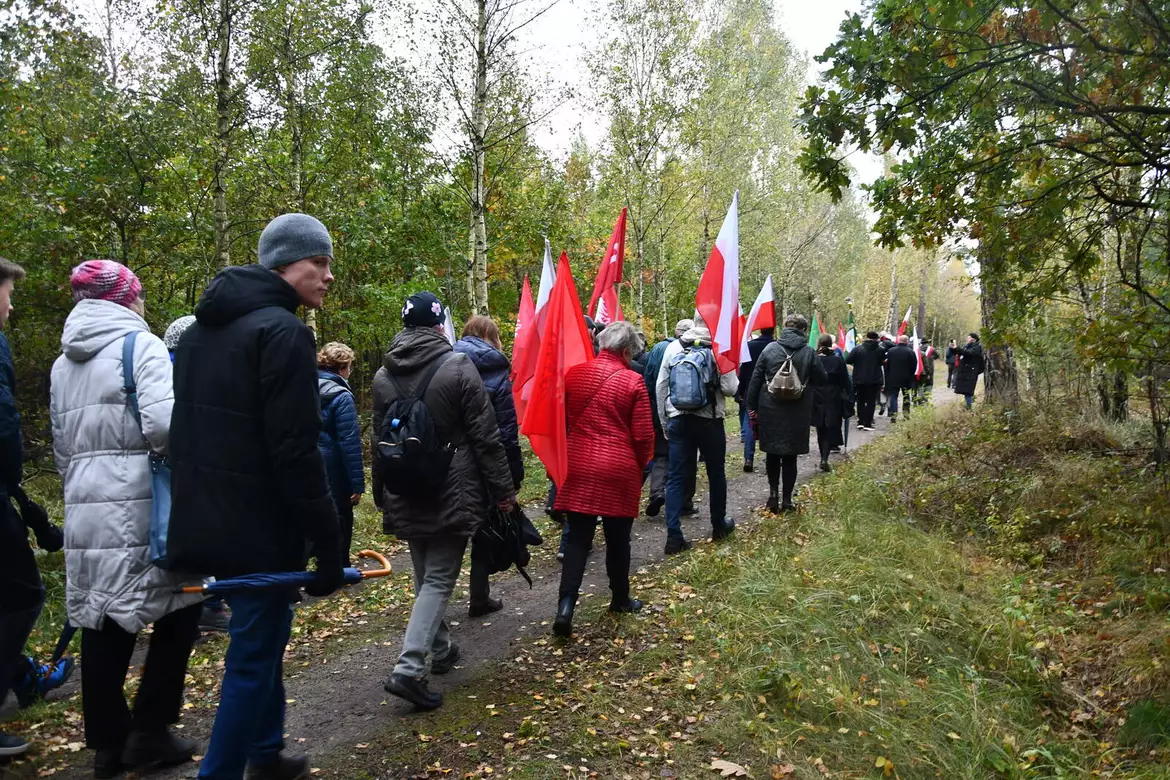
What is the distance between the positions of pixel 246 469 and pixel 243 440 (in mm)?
106

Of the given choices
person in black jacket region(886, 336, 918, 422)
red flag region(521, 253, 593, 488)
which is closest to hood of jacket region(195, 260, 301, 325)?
red flag region(521, 253, 593, 488)

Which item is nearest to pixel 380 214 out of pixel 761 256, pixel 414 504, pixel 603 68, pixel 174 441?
pixel 603 68

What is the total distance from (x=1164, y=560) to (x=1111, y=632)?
4.11 ft

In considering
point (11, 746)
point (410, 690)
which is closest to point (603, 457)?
point (410, 690)

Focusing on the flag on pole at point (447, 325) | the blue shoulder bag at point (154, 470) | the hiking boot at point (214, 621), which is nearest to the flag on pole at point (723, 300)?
the flag on pole at point (447, 325)

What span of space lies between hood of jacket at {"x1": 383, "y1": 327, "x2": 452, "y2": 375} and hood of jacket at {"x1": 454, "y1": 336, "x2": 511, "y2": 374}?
38.5 inches

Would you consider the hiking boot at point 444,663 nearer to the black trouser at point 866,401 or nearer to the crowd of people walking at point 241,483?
the crowd of people walking at point 241,483

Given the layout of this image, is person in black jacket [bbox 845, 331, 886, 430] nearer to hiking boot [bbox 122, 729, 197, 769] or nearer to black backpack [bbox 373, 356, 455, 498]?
black backpack [bbox 373, 356, 455, 498]

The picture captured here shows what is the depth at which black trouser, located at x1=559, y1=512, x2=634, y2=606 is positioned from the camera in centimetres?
488

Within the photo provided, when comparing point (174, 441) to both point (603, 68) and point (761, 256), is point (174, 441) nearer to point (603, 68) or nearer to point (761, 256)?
point (603, 68)

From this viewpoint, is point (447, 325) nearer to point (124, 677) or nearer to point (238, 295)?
point (124, 677)

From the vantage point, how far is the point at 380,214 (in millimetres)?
13875

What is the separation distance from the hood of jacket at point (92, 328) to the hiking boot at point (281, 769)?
192 centimetres

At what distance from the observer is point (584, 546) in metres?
4.91
